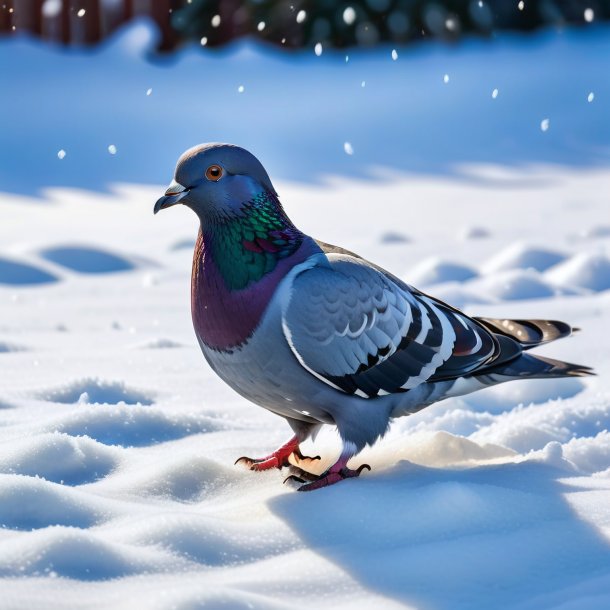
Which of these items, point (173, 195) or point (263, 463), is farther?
point (263, 463)

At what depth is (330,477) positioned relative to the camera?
105 inches

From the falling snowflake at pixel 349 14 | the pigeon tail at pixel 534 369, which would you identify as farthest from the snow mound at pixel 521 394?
the falling snowflake at pixel 349 14

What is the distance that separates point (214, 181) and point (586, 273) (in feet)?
10.8

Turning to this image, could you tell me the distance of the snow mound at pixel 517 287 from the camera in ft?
16.9

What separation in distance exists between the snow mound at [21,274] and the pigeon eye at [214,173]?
3.30 meters

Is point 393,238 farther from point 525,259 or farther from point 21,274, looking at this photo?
point 21,274

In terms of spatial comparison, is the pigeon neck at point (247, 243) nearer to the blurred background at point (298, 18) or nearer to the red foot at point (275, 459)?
the red foot at point (275, 459)

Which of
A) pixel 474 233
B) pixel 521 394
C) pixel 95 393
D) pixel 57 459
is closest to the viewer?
pixel 57 459

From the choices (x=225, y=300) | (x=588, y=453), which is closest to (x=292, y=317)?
(x=225, y=300)

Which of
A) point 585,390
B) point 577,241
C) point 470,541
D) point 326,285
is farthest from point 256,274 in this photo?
point 577,241

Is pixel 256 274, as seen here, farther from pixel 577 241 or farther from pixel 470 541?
pixel 577 241

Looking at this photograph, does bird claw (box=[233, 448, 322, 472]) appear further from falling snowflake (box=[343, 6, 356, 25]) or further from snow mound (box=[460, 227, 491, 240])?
falling snowflake (box=[343, 6, 356, 25])

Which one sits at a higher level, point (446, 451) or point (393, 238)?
point (393, 238)

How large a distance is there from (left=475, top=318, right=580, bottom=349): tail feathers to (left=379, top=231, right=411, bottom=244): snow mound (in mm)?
3593
